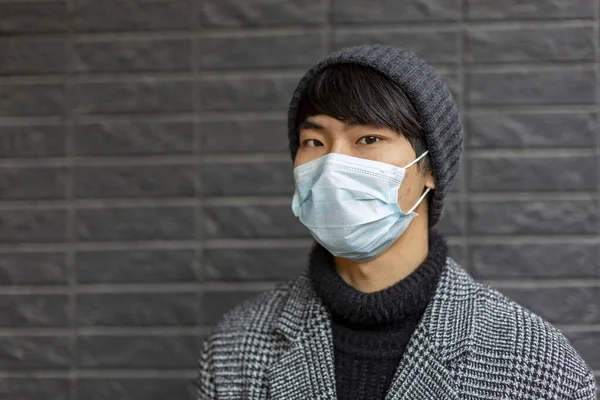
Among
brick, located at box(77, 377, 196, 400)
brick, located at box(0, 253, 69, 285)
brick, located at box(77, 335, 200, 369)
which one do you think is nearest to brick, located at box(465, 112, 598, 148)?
brick, located at box(77, 335, 200, 369)

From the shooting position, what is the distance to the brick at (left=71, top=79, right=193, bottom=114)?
2.50 meters

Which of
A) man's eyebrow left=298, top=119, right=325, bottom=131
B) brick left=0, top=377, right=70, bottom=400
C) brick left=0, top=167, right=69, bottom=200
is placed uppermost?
man's eyebrow left=298, top=119, right=325, bottom=131

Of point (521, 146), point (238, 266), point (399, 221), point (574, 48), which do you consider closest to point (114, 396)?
point (238, 266)

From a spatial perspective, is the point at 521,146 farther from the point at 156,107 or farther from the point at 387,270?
the point at 156,107

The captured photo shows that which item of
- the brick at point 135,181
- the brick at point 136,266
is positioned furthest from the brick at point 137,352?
the brick at point 135,181

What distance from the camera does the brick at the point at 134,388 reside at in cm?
252

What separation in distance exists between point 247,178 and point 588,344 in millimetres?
1624

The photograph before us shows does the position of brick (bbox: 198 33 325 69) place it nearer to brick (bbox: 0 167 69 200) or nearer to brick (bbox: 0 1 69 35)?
brick (bbox: 0 1 69 35)

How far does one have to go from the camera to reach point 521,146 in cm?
239

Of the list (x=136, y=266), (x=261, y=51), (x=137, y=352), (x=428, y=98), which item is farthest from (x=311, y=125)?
(x=137, y=352)

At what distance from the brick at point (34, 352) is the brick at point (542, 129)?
83.5 inches

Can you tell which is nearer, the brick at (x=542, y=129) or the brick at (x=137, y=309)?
the brick at (x=542, y=129)

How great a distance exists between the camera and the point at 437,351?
1.54 m

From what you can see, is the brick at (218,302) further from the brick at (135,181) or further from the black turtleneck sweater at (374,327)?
the black turtleneck sweater at (374,327)
